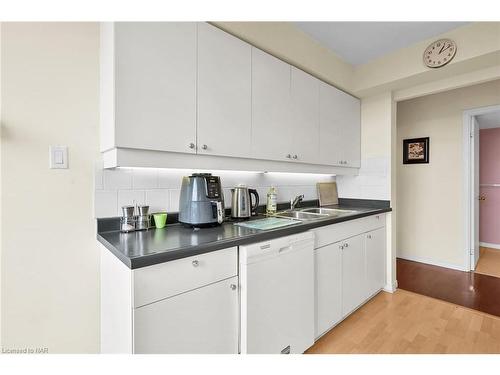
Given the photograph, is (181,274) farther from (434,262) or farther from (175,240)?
(434,262)

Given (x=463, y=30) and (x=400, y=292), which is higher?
(x=463, y=30)

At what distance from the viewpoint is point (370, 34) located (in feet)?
6.40

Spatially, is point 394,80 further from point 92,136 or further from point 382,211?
point 92,136

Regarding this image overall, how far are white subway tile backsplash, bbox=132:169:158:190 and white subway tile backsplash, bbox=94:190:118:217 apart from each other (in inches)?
5.0

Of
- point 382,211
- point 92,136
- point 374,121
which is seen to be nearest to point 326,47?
point 374,121

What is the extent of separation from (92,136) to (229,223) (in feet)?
3.08

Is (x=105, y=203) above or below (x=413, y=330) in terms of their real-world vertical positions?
above

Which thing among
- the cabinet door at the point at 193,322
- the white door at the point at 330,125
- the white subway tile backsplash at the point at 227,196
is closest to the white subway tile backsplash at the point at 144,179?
the white subway tile backsplash at the point at 227,196

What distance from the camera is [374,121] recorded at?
102 inches

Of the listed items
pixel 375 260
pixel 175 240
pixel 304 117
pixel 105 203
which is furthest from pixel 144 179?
pixel 375 260

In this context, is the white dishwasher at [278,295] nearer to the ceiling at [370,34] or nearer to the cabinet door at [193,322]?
the cabinet door at [193,322]

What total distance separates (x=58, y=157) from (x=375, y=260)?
2580mm

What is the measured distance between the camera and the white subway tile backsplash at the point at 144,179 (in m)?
1.48

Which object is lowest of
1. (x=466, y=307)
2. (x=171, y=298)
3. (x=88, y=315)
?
(x=466, y=307)
